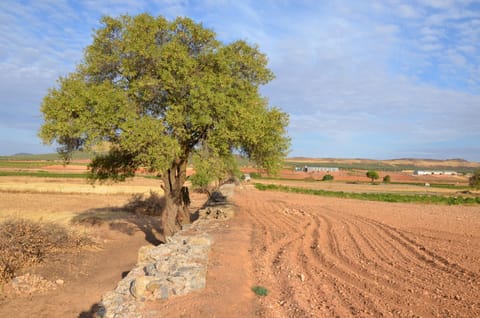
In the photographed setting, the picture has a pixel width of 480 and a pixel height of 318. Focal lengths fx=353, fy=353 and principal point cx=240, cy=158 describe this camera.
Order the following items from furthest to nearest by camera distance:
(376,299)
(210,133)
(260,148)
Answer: (260,148) → (210,133) → (376,299)

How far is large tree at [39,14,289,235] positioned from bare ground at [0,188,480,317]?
15.3 feet

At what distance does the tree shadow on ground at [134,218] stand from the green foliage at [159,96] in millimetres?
9179

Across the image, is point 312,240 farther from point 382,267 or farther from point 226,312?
point 226,312

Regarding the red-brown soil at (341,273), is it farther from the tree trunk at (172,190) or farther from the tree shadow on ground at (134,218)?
the tree shadow on ground at (134,218)

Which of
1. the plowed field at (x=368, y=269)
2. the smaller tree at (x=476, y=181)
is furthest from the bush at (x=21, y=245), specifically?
the smaller tree at (x=476, y=181)

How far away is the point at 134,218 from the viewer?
99.2ft

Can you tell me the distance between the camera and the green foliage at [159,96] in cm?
1370

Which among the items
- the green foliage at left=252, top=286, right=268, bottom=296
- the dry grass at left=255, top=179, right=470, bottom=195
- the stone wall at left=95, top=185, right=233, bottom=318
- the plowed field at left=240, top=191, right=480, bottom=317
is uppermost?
the stone wall at left=95, top=185, right=233, bottom=318

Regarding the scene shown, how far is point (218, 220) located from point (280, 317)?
43.1 ft

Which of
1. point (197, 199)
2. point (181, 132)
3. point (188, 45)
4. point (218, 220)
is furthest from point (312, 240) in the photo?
point (197, 199)

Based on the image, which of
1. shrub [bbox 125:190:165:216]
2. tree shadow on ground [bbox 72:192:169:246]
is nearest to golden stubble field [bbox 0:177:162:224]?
tree shadow on ground [bbox 72:192:169:246]

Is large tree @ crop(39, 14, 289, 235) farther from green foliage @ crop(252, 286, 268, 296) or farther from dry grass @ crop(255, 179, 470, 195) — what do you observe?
dry grass @ crop(255, 179, 470, 195)

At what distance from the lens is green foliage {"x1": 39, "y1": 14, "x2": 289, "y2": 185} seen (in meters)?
13.7

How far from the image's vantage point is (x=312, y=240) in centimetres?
1616
